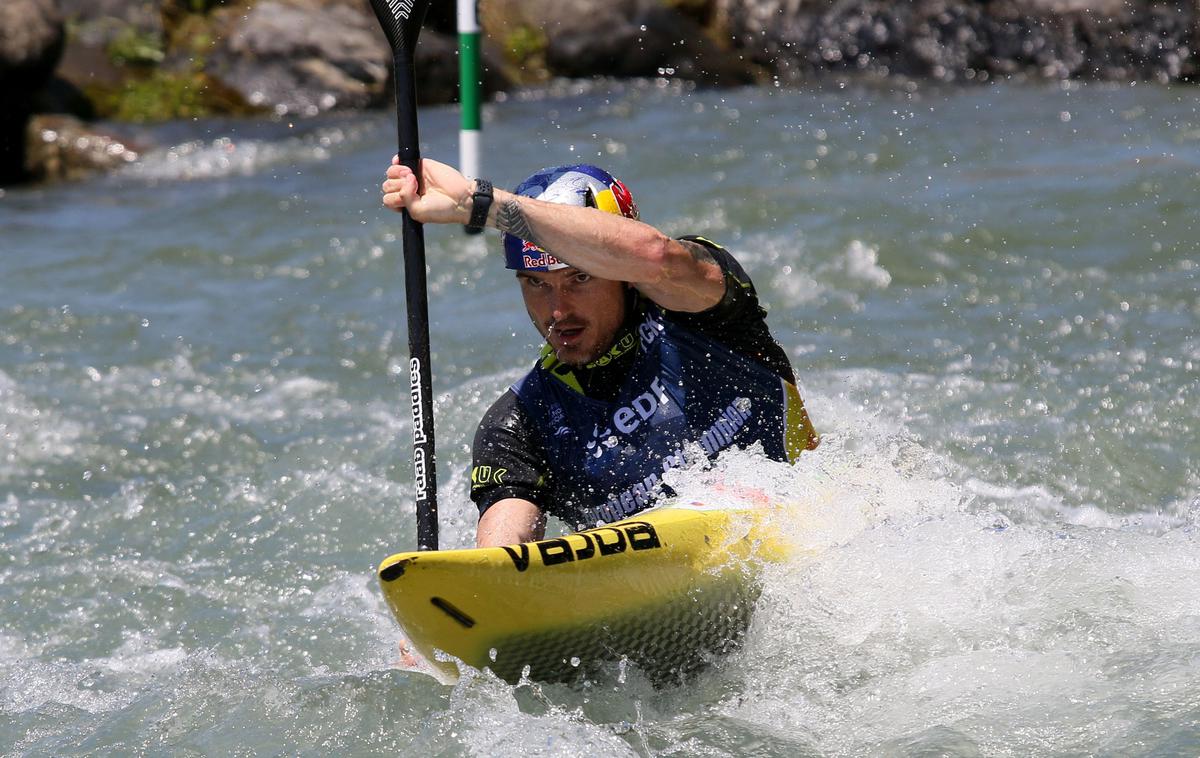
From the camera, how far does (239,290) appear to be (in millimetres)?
9344

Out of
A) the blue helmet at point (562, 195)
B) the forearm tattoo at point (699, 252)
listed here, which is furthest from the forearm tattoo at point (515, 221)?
the forearm tattoo at point (699, 252)

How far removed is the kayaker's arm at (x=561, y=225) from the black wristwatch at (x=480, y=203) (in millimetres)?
12

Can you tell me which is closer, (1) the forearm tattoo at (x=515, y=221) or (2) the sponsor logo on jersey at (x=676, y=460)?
(1) the forearm tattoo at (x=515, y=221)

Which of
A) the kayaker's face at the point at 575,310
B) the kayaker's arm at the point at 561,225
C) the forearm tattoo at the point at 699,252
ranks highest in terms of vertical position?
the kayaker's arm at the point at 561,225

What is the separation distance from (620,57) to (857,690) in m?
13.2

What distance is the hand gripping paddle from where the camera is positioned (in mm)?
3826

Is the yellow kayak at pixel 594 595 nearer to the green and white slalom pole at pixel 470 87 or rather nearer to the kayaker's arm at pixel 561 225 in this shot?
the kayaker's arm at pixel 561 225

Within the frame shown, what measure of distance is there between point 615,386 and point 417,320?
0.63 m

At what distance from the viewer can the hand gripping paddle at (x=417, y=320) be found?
3826 mm

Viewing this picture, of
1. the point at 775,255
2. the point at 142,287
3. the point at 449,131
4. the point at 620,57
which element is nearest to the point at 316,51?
the point at 449,131

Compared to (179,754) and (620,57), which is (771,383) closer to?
(179,754)

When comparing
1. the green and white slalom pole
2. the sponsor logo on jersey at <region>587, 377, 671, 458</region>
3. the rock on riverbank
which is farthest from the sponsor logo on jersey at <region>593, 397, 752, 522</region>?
the rock on riverbank

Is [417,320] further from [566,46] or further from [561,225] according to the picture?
[566,46]

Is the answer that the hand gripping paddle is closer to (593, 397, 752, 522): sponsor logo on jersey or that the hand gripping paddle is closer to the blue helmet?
the blue helmet
